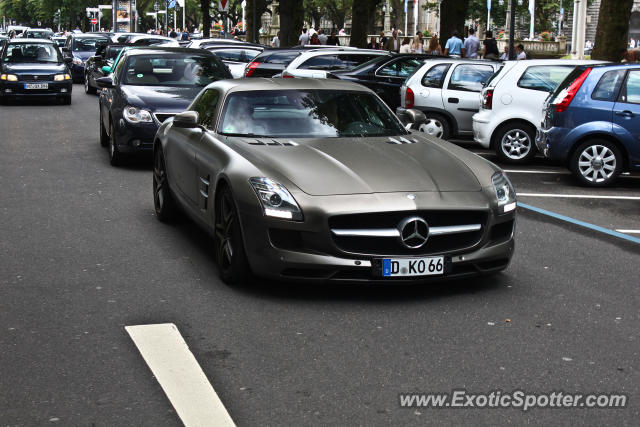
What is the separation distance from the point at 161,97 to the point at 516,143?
17.8 feet

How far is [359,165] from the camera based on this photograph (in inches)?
286

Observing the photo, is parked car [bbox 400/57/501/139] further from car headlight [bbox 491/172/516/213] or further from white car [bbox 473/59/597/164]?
car headlight [bbox 491/172/516/213]

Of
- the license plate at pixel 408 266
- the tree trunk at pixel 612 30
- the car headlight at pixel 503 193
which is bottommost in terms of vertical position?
the license plate at pixel 408 266

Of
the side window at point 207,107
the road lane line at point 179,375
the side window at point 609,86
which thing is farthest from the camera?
the side window at point 609,86

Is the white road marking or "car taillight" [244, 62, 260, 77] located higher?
"car taillight" [244, 62, 260, 77]

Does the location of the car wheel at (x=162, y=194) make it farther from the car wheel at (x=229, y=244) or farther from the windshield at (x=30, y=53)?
the windshield at (x=30, y=53)

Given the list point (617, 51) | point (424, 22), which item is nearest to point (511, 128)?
point (617, 51)

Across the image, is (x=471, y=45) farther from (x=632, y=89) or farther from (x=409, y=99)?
(x=632, y=89)

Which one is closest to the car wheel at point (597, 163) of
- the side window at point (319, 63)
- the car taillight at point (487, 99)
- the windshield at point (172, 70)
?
the car taillight at point (487, 99)

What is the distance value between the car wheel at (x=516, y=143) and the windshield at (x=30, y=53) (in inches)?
604

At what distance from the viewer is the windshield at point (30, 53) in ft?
89.7

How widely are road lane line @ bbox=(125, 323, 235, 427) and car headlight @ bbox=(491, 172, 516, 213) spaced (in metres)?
2.46

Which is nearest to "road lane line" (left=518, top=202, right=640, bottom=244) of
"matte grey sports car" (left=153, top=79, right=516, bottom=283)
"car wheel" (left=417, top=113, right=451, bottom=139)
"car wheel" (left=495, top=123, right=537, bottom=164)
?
"matte grey sports car" (left=153, top=79, right=516, bottom=283)

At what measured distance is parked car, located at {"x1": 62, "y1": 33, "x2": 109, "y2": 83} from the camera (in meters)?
35.9
